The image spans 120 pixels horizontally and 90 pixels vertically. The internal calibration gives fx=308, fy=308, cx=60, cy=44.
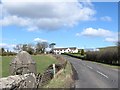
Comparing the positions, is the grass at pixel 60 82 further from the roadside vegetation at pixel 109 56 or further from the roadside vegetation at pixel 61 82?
the roadside vegetation at pixel 109 56

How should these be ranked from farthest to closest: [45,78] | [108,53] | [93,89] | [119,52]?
[108,53], [119,52], [45,78], [93,89]

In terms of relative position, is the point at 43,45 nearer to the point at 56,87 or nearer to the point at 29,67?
the point at 29,67

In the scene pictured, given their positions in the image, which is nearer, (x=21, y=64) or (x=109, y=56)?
(x=21, y=64)

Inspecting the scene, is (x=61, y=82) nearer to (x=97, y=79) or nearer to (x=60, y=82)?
(x=60, y=82)

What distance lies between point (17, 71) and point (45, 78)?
10.4 feet

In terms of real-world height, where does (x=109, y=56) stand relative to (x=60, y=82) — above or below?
above

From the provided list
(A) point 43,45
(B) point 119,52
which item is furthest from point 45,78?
(A) point 43,45

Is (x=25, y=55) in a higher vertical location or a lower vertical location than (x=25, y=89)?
higher

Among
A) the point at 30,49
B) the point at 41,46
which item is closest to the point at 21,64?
the point at 30,49

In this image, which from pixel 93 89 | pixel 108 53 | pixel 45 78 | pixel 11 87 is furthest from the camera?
pixel 108 53

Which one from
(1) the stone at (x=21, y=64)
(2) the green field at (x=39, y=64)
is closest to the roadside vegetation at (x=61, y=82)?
(1) the stone at (x=21, y=64)

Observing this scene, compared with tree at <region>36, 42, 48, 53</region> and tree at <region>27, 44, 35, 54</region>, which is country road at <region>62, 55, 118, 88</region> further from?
tree at <region>36, 42, 48, 53</region>

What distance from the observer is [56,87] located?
15.7 meters

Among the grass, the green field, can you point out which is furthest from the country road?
the green field
